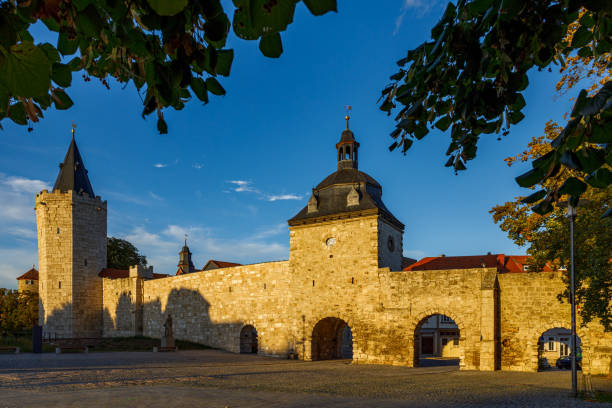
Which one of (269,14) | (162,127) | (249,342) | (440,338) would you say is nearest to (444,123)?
(162,127)

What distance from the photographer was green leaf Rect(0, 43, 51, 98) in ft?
4.05

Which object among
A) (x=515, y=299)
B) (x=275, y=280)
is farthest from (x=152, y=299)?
(x=515, y=299)

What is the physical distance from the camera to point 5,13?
4.15ft

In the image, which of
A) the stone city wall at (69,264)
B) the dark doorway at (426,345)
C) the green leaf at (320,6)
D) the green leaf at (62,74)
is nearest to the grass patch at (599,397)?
the green leaf at (320,6)

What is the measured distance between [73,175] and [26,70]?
4059cm

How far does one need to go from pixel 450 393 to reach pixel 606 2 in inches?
482

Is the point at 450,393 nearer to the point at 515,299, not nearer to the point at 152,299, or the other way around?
the point at 515,299

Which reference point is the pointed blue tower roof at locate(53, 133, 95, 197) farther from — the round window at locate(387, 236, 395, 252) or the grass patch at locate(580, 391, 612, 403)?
the grass patch at locate(580, 391, 612, 403)

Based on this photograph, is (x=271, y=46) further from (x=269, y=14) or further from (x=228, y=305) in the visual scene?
(x=228, y=305)

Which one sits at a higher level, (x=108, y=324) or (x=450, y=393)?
(x=450, y=393)

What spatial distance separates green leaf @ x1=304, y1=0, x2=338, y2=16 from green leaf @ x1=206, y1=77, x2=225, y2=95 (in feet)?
2.87

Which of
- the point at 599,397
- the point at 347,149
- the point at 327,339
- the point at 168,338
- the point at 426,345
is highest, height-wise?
the point at 347,149

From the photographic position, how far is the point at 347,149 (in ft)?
83.9

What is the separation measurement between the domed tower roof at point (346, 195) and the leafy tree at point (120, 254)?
30.5 meters
